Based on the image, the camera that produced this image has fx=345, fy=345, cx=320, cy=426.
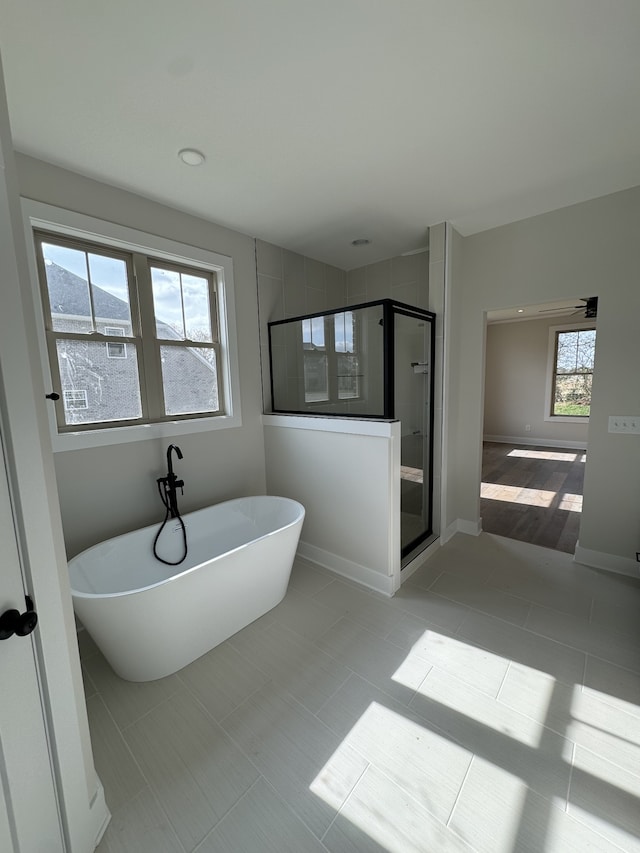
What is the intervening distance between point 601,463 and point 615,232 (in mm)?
1605

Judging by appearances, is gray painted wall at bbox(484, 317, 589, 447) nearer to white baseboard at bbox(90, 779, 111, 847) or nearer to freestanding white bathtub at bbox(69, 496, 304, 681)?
freestanding white bathtub at bbox(69, 496, 304, 681)

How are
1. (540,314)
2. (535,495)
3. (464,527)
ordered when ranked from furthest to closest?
(540,314), (535,495), (464,527)

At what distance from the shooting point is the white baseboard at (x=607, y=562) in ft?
8.28

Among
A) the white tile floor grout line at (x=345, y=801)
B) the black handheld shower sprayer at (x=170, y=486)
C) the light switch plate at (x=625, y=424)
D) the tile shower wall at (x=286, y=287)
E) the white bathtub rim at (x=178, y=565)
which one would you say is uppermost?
the tile shower wall at (x=286, y=287)

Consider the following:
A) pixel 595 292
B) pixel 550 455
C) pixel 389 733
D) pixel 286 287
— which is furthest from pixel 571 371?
pixel 389 733

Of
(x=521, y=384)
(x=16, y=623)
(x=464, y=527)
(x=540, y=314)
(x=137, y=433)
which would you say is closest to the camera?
(x=16, y=623)

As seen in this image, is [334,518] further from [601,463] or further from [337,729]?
[601,463]

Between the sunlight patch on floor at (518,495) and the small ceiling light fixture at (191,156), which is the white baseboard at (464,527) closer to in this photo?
the sunlight patch on floor at (518,495)

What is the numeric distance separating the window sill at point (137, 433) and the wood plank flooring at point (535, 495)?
2.75 meters

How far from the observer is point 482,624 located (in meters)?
2.11

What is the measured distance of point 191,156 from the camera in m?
1.82

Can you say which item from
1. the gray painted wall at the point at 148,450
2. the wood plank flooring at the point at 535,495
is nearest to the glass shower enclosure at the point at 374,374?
the gray painted wall at the point at 148,450

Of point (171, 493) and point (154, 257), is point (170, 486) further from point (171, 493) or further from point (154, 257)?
point (154, 257)

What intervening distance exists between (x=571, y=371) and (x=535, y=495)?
364 centimetres
